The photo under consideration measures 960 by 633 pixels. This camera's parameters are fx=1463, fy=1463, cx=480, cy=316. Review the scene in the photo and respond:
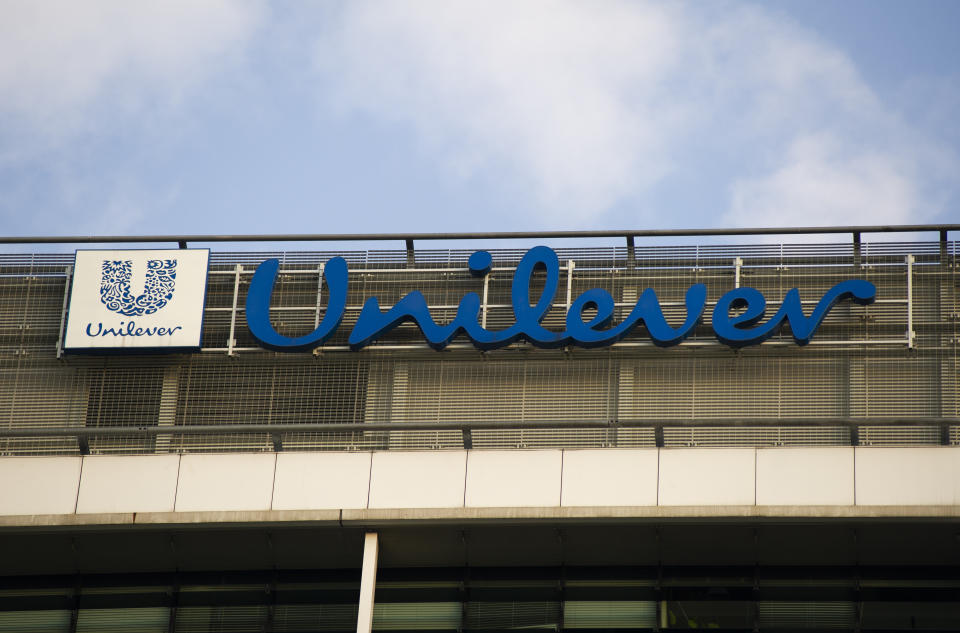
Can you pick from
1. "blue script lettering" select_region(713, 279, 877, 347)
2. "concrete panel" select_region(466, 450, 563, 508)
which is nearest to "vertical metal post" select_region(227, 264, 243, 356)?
"concrete panel" select_region(466, 450, 563, 508)

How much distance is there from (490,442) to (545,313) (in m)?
3.05

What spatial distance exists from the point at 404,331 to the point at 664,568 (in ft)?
23.9

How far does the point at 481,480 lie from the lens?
26688mm

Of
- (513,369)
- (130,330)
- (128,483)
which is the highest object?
(130,330)

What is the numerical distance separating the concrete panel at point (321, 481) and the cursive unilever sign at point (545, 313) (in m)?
3.22

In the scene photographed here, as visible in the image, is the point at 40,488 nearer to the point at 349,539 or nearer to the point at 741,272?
the point at 349,539

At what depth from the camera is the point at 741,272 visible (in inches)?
1186

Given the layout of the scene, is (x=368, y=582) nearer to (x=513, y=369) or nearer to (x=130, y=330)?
(x=513, y=369)

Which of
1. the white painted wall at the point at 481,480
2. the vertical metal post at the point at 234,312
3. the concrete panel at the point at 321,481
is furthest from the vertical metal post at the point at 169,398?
the concrete panel at the point at 321,481

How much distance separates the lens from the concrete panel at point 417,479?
87.2ft

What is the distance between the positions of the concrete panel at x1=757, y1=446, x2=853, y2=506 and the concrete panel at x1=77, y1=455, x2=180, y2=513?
10.8 metres

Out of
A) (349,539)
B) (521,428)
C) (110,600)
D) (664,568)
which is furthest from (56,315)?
(664,568)

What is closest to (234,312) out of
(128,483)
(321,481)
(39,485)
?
(128,483)

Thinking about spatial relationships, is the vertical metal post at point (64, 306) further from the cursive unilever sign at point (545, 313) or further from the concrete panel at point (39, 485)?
the cursive unilever sign at point (545, 313)
